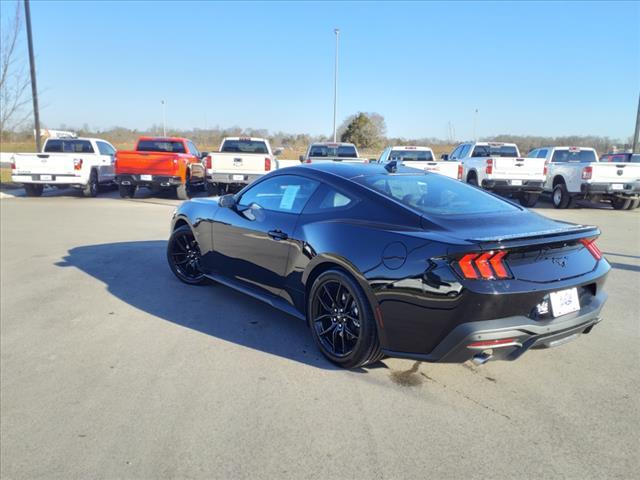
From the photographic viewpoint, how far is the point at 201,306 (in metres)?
5.22

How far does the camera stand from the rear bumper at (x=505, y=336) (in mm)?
2996

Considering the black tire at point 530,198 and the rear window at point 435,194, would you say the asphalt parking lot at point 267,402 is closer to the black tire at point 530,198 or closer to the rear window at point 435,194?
the rear window at point 435,194

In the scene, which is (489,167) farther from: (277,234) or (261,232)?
(277,234)

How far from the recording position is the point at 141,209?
13469 mm

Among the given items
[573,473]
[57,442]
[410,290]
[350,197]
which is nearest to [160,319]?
[57,442]

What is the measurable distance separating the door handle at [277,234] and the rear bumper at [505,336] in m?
1.49

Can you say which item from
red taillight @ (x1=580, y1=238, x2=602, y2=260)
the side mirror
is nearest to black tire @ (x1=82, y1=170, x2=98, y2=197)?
the side mirror

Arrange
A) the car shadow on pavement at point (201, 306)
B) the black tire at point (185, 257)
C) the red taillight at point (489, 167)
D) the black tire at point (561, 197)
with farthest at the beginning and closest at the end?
the black tire at point (561, 197), the red taillight at point (489, 167), the black tire at point (185, 257), the car shadow on pavement at point (201, 306)

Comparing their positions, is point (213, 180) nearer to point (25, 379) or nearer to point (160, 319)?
point (160, 319)

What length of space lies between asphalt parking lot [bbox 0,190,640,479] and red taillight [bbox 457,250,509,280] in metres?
0.90

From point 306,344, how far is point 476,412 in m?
1.57

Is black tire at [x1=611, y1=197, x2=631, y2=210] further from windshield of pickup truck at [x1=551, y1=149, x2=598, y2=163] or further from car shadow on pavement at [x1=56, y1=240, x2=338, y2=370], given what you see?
car shadow on pavement at [x1=56, y1=240, x2=338, y2=370]

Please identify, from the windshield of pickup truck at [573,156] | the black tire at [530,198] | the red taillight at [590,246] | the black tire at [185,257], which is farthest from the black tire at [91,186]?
the windshield of pickup truck at [573,156]

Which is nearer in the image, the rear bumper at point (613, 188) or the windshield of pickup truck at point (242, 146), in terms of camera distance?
the rear bumper at point (613, 188)
